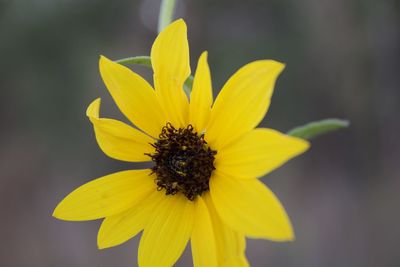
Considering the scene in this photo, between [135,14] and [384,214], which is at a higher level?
[135,14]

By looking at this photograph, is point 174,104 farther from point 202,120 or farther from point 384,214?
point 384,214

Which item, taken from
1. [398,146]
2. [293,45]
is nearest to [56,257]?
[293,45]

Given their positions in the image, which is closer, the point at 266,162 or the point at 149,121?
the point at 266,162

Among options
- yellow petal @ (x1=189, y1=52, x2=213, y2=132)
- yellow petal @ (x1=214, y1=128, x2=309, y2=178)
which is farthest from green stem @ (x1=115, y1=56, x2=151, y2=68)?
yellow petal @ (x1=214, y1=128, x2=309, y2=178)

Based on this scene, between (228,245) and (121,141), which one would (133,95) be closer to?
(121,141)

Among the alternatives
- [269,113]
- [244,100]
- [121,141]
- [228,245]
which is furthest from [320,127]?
[269,113]

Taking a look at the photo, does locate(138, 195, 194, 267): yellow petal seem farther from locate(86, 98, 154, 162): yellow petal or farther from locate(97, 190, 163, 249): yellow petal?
locate(86, 98, 154, 162): yellow petal

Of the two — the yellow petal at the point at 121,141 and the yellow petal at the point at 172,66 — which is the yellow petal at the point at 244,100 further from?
the yellow petal at the point at 121,141

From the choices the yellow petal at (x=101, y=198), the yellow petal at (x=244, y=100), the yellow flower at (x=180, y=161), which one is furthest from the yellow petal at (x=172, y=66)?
the yellow petal at (x=101, y=198)
